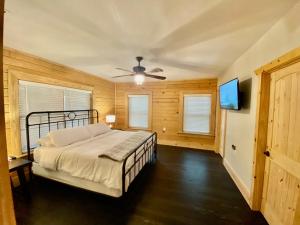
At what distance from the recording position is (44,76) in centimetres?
289

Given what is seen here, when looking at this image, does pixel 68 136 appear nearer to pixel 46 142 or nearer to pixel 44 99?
pixel 46 142

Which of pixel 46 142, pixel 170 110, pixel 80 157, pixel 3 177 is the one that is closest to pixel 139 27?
pixel 3 177

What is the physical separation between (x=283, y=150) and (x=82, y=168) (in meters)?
2.56

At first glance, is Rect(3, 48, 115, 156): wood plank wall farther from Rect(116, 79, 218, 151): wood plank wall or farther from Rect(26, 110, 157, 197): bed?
Rect(116, 79, 218, 151): wood plank wall

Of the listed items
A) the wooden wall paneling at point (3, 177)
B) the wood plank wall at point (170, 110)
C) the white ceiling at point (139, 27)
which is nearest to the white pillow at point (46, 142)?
the white ceiling at point (139, 27)

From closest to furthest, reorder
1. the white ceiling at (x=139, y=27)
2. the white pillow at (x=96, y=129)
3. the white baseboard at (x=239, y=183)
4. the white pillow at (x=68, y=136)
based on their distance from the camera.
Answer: the white ceiling at (x=139, y=27) → the white baseboard at (x=239, y=183) → the white pillow at (x=68, y=136) → the white pillow at (x=96, y=129)

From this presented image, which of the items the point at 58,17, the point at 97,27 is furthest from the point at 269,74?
the point at 58,17

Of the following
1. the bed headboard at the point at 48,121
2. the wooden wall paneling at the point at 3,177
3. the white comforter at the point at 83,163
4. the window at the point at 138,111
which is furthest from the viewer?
the window at the point at 138,111

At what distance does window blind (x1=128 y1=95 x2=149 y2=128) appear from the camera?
5.36 meters

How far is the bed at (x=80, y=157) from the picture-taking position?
200 cm

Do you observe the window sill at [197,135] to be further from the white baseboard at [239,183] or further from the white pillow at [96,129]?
the white pillow at [96,129]

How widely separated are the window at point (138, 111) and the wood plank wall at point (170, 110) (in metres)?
0.24

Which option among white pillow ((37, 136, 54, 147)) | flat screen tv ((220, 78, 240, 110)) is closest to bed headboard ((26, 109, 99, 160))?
white pillow ((37, 136, 54, 147))

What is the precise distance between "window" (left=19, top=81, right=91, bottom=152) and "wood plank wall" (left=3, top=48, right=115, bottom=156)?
20cm
